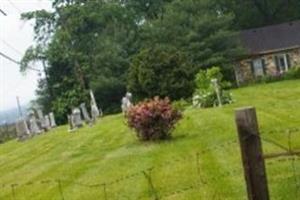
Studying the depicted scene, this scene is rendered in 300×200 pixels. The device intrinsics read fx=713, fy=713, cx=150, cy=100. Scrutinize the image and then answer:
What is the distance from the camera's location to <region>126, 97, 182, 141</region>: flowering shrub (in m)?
19.0

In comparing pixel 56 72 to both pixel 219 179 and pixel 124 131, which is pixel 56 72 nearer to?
pixel 124 131

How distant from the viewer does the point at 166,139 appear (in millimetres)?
19281

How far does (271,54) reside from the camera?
56062 millimetres

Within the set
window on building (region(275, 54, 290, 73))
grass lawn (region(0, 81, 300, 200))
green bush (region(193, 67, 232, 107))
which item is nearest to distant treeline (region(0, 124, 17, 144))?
green bush (region(193, 67, 232, 107))

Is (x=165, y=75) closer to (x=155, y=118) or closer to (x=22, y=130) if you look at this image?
(x=22, y=130)

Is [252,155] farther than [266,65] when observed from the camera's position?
No

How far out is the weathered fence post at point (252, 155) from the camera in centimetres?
595

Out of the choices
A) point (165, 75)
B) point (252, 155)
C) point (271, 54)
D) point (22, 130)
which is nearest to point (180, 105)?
point (22, 130)

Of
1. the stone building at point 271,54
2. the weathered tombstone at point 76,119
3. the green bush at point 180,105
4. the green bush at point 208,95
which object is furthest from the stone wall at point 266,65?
the weathered tombstone at point 76,119

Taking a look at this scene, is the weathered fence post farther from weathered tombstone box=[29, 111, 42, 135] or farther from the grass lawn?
weathered tombstone box=[29, 111, 42, 135]

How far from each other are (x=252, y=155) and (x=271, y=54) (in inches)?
2007

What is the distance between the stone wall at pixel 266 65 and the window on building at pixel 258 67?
27 cm

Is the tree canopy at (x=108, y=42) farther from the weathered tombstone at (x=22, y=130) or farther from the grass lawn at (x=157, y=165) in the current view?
the grass lawn at (x=157, y=165)

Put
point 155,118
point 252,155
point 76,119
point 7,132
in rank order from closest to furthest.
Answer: point 252,155
point 155,118
point 76,119
point 7,132
